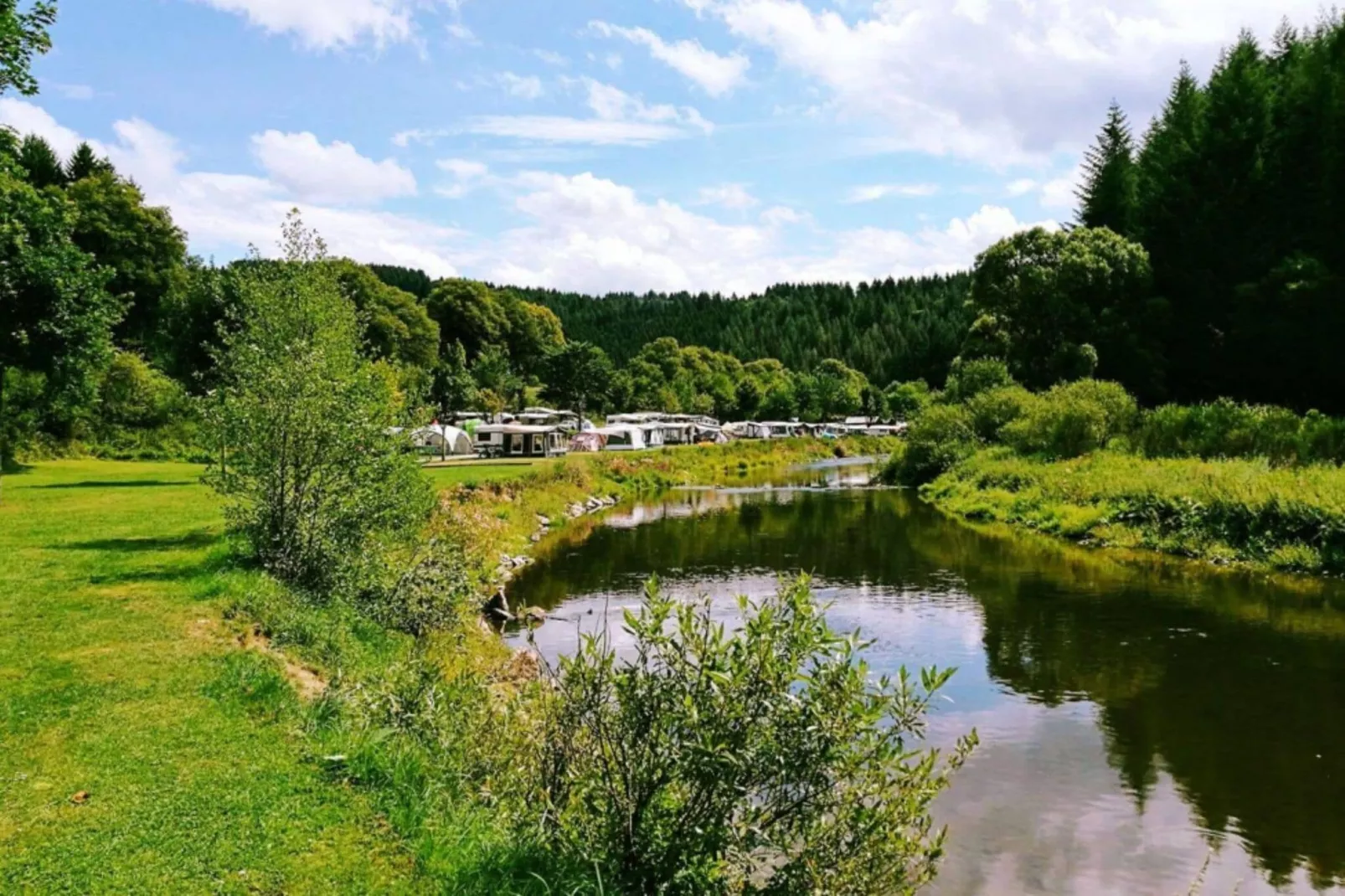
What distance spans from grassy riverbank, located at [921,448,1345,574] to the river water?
1.43 meters

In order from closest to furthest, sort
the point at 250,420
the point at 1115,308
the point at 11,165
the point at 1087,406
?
the point at 250,420 < the point at 11,165 < the point at 1087,406 < the point at 1115,308

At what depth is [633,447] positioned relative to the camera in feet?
218

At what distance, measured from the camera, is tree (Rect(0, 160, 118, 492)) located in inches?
755

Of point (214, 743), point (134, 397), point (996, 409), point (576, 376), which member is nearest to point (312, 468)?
point (214, 743)

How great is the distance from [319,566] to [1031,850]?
10.5m

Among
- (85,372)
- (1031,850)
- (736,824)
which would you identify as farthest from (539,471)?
(736,824)

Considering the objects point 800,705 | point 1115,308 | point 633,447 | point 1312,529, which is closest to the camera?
point 800,705

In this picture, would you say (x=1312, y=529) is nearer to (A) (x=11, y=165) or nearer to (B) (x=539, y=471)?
(B) (x=539, y=471)

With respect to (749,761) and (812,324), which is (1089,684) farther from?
(812,324)

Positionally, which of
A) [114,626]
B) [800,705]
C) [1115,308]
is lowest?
[114,626]

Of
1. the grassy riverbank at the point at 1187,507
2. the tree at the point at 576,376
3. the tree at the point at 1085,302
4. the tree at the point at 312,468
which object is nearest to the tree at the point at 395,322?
the tree at the point at 576,376

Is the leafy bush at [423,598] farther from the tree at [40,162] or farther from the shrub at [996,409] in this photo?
the tree at [40,162]

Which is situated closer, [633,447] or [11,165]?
[11,165]

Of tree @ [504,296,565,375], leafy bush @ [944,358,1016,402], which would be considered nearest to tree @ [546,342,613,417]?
tree @ [504,296,565,375]
